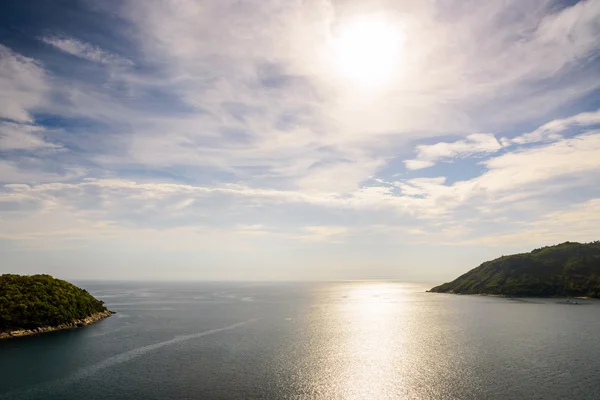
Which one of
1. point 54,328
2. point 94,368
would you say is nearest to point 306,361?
point 94,368

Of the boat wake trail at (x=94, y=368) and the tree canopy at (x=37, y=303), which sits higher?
the tree canopy at (x=37, y=303)

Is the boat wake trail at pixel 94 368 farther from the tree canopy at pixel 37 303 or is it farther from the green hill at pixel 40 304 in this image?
the tree canopy at pixel 37 303

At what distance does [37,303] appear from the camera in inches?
5172

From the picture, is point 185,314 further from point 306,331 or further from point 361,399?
point 361,399

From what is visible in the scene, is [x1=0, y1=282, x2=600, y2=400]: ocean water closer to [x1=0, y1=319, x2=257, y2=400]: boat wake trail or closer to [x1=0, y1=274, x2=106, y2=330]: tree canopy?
[x1=0, y1=319, x2=257, y2=400]: boat wake trail

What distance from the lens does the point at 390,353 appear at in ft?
349

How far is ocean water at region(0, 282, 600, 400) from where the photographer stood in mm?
70312

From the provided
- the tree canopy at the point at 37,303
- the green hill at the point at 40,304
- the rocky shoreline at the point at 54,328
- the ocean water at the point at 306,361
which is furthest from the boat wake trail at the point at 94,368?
the tree canopy at the point at 37,303

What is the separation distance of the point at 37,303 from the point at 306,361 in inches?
4284

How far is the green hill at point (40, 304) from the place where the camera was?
121812 mm

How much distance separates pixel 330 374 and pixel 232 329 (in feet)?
232

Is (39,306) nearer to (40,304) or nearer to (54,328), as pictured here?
(40,304)

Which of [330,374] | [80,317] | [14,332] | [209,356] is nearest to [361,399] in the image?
[330,374]

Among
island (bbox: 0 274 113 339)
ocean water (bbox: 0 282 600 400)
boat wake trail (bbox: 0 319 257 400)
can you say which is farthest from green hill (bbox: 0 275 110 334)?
boat wake trail (bbox: 0 319 257 400)
